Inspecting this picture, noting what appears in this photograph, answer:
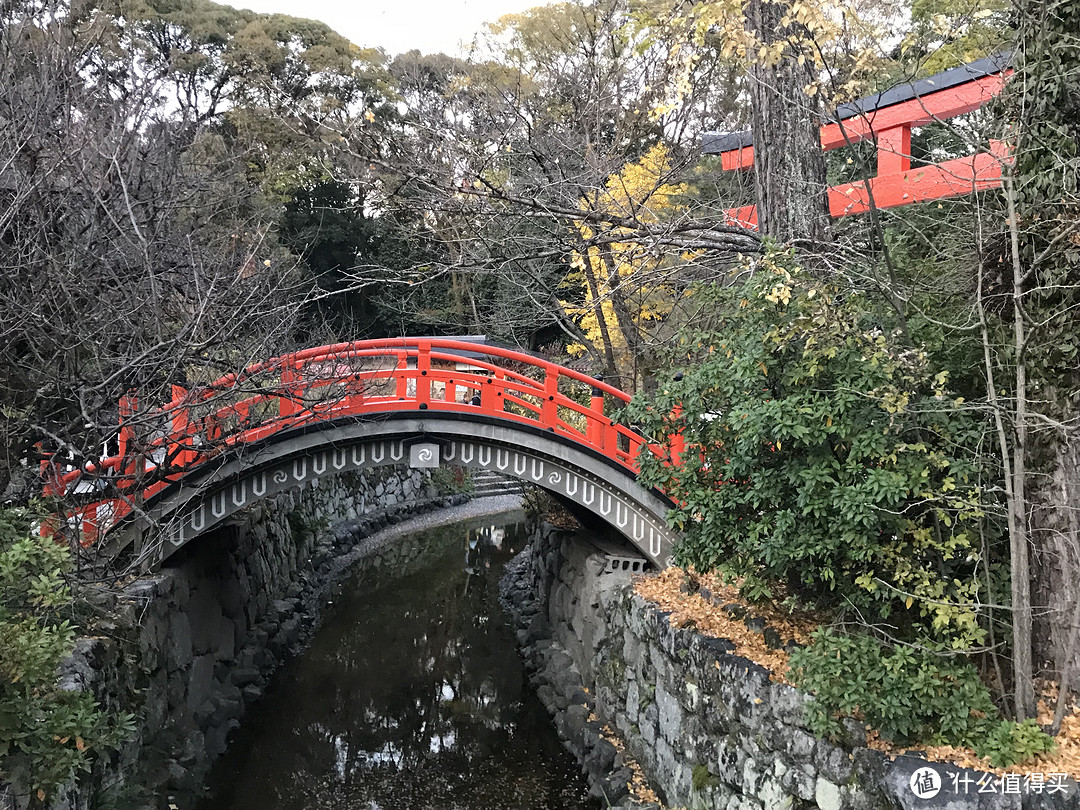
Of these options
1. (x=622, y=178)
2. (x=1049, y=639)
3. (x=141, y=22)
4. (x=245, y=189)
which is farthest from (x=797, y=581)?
(x=141, y=22)

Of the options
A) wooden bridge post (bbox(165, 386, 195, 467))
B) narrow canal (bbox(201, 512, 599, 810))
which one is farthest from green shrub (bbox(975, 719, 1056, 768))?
wooden bridge post (bbox(165, 386, 195, 467))

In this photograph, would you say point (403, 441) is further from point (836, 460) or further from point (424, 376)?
point (836, 460)

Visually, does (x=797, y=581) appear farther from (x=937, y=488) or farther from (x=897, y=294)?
(x=897, y=294)

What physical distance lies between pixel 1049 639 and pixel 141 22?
27410 mm

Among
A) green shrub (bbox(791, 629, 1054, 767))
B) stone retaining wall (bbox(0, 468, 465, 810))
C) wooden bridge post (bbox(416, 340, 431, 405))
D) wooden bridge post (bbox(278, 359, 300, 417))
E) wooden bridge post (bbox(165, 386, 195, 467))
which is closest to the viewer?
green shrub (bbox(791, 629, 1054, 767))

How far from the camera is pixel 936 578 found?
5.50 m

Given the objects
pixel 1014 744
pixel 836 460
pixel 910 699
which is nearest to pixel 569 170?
pixel 836 460

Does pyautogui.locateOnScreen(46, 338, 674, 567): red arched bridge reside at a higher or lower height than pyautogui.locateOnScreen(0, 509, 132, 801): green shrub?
higher

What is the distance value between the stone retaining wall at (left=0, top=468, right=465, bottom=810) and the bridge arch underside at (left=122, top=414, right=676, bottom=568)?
104cm

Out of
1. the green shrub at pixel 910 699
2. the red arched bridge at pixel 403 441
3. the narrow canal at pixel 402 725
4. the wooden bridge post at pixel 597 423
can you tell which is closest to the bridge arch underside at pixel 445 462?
the red arched bridge at pixel 403 441

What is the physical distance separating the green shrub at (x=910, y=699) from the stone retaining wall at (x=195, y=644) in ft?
16.2

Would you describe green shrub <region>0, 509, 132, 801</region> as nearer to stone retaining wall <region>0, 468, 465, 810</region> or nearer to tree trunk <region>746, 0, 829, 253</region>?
stone retaining wall <region>0, 468, 465, 810</region>

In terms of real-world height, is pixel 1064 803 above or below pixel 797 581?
below

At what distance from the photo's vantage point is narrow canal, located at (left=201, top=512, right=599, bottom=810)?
8586 mm
